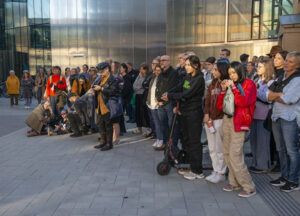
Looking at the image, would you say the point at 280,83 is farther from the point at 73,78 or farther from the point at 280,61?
the point at 73,78

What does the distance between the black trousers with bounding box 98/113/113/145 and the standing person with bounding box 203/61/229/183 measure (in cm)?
285

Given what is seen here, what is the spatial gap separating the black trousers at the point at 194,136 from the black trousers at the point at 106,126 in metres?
2.47

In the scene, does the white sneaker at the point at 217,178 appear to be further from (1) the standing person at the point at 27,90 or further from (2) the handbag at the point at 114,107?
(1) the standing person at the point at 27,90

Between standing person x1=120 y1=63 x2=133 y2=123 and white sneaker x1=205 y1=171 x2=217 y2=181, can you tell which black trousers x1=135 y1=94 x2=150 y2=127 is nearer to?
standing person x1=120 y1=63 x2=133 y2=123

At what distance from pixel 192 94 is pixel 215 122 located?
1.79ft

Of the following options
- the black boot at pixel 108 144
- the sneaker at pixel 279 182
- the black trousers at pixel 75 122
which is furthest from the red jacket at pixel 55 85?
the sneaker at pixel 279 182

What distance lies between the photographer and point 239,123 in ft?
15.9

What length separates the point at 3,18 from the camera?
107ft

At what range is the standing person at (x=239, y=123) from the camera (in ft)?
15.8

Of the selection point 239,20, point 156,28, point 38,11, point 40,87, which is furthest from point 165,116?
point 38,11

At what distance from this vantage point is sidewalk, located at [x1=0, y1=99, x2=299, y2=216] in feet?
15.0

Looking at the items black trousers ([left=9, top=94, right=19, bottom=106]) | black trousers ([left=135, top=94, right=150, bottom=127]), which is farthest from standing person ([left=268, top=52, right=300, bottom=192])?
black trousers ([left=9, top=94, right=19, bottom=106])

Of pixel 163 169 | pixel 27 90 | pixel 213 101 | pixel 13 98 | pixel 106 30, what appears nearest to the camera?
pixel 213 101

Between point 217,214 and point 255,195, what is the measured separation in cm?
92
